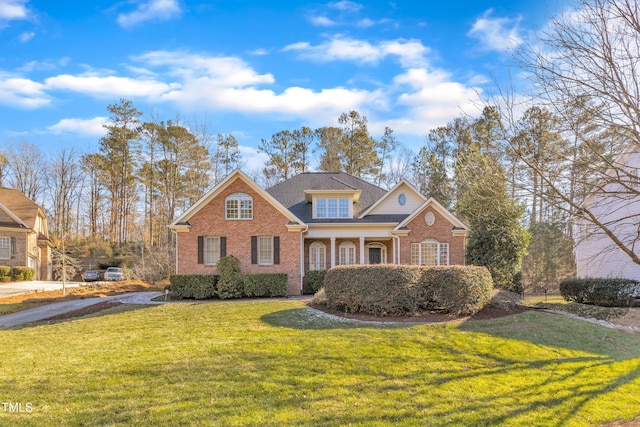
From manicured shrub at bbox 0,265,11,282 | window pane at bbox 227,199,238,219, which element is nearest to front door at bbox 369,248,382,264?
window pane at bbox 227,199,238,219

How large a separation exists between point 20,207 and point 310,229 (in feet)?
85.9

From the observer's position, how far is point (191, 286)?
18812mm

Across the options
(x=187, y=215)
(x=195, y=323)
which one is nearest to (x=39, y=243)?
(x=187, y=215)

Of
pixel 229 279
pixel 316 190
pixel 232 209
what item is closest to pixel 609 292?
pixel 316 190

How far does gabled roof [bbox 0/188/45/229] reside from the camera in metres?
33.2

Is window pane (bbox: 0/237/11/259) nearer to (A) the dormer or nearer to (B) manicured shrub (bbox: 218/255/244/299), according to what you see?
(B) manicured shrub (bbox: 218/255/244/299)

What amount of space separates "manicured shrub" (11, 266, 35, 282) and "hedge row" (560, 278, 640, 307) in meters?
33.5

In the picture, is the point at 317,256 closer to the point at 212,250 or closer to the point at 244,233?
the point at 244,233

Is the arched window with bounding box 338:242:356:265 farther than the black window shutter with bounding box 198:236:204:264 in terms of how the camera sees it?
Yes

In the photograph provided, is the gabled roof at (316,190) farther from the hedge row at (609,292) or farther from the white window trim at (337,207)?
the hedge row at (609,292)

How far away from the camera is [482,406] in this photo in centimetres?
667

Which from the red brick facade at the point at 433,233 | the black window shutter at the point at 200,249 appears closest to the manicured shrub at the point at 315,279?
the red brick facade at the point at 433,233

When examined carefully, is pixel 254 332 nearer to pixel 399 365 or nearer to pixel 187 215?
pixel 399 365

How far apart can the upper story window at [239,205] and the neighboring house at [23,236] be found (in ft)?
66.2
